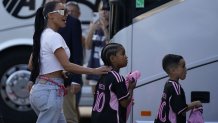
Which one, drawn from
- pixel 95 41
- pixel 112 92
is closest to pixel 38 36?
pixel 112 92

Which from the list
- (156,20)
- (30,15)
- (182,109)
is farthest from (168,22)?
(30,15)

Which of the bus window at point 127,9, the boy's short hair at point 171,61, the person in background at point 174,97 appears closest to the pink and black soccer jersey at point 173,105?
the person in background at point 174,97

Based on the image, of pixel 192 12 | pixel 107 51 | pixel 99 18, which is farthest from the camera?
pixel 99 18

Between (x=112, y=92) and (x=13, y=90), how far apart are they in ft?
15.4

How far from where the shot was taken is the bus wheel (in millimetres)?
11180

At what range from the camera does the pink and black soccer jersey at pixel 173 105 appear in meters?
6.96

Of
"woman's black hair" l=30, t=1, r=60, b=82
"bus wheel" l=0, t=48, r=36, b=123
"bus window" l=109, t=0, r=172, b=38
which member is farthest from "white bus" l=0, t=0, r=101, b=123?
"woman's black hair" l=30, t=1, r=60, b=82

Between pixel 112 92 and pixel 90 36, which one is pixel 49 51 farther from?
pixel 90 36

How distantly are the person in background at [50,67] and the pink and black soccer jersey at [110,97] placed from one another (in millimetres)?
114

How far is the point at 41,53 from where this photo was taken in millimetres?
6824

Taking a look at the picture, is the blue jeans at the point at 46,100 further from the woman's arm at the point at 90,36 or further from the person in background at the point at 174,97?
the woman's arm at the point at 90,36

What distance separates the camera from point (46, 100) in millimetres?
6715

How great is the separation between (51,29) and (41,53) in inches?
10.1

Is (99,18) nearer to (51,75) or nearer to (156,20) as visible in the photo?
(156,20)
